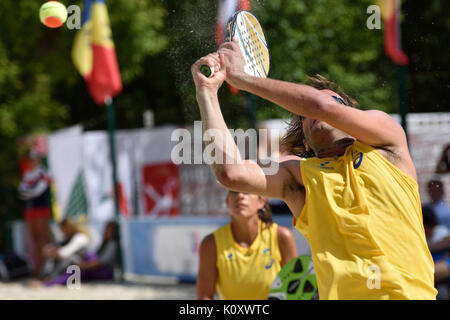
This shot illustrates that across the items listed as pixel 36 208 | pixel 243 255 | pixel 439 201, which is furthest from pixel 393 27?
pixel 36 208

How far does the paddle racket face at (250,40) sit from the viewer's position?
2.39 meters

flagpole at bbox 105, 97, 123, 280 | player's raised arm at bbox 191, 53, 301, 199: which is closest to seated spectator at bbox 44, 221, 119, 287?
flagpole at bbox 105, 97, 123, 280

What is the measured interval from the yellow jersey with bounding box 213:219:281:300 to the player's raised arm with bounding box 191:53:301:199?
58.6 inches

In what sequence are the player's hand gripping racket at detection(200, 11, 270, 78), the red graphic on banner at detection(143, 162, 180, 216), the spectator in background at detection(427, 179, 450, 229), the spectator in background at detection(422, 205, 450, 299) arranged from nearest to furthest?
1. the player's hand gripping racket at detection(200, 11, 270, 78)
2. the spectator in background at detection(422, 205, 450, 299)
3. the spectator in background at detection(427, 179, 450, 229)
4. the red graphic on banner at detection(143, 162, 180, 216)

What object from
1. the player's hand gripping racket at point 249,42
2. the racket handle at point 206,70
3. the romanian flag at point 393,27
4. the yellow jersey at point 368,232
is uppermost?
the romanian flag at point 393,27

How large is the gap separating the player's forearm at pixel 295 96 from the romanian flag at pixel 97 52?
7091 mm

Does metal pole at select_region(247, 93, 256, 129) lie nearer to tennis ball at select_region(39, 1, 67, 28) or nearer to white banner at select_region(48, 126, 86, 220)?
white banner at select_region(48, 126, 86, 220)

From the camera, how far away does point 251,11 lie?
2613 millimetres

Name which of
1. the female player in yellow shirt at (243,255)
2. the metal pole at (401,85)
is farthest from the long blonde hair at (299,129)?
the metal pole at (401,85)

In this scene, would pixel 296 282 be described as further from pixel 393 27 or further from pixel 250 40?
pixel 393 27

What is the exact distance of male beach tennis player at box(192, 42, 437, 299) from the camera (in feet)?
6.73

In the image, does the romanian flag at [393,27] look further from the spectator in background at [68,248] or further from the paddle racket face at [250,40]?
the spectator in background at [68,248]

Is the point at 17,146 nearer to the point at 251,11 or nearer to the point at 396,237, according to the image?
the point at 251,11
